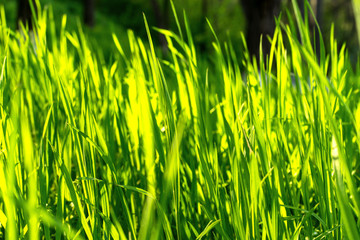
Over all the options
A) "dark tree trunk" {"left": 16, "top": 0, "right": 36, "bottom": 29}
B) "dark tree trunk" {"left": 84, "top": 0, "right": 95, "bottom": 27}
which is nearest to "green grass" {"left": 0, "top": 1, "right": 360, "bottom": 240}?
"dark tree trunk" {"left": 16, "top": 0, "right": 36, "bottom": 29}

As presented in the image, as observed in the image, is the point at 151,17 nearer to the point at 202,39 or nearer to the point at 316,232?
the point at 202,39

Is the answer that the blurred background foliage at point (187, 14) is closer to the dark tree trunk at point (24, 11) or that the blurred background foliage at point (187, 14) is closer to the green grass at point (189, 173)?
the dark tree trunk at point (24, 11)

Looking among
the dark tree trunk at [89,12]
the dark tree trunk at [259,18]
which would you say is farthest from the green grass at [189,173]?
the dark tree trunk at [89,12]

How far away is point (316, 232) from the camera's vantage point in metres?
0.62

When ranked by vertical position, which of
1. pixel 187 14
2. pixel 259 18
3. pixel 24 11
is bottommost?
pixel 187 14

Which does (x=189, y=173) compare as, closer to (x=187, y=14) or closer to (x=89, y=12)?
(x=89, y=12)

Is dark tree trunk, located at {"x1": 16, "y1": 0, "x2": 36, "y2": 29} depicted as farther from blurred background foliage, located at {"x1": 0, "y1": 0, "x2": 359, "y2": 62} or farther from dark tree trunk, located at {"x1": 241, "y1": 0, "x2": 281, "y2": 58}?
blurred background foliage, located at {"x1": 0, "y1": 0, "x2": 359, "y2": 62}

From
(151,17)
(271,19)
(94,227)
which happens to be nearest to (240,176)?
(94,227)

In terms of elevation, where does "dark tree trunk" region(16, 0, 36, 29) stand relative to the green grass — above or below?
above

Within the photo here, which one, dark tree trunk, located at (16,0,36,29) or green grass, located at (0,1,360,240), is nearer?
green grass, located at (0,1,360,240)

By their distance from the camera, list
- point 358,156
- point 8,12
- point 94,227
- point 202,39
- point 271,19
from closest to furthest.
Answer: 1. point 94,227
2. point 358,156
3. point 271,19
4. point 8,12
5. point 202,39

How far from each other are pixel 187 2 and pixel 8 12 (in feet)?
20.5

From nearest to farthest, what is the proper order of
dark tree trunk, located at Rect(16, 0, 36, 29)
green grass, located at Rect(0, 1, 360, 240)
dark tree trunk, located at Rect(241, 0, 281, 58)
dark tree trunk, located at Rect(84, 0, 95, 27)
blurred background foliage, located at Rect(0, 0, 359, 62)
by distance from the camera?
green grass, located at Rect(0, 1, 360, 240)
dark tree trunk, located at Rect(241, 0, 281, 58)
dark tree trunk, located at Rect(16, 0, 36, 29)
dark tree trunk, located at Rect(84, 0, 95, 27)
blurred background foliage, located at Rect(0, 0, 359, 62)

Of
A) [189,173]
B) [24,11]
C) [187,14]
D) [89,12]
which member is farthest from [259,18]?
[187,14]
